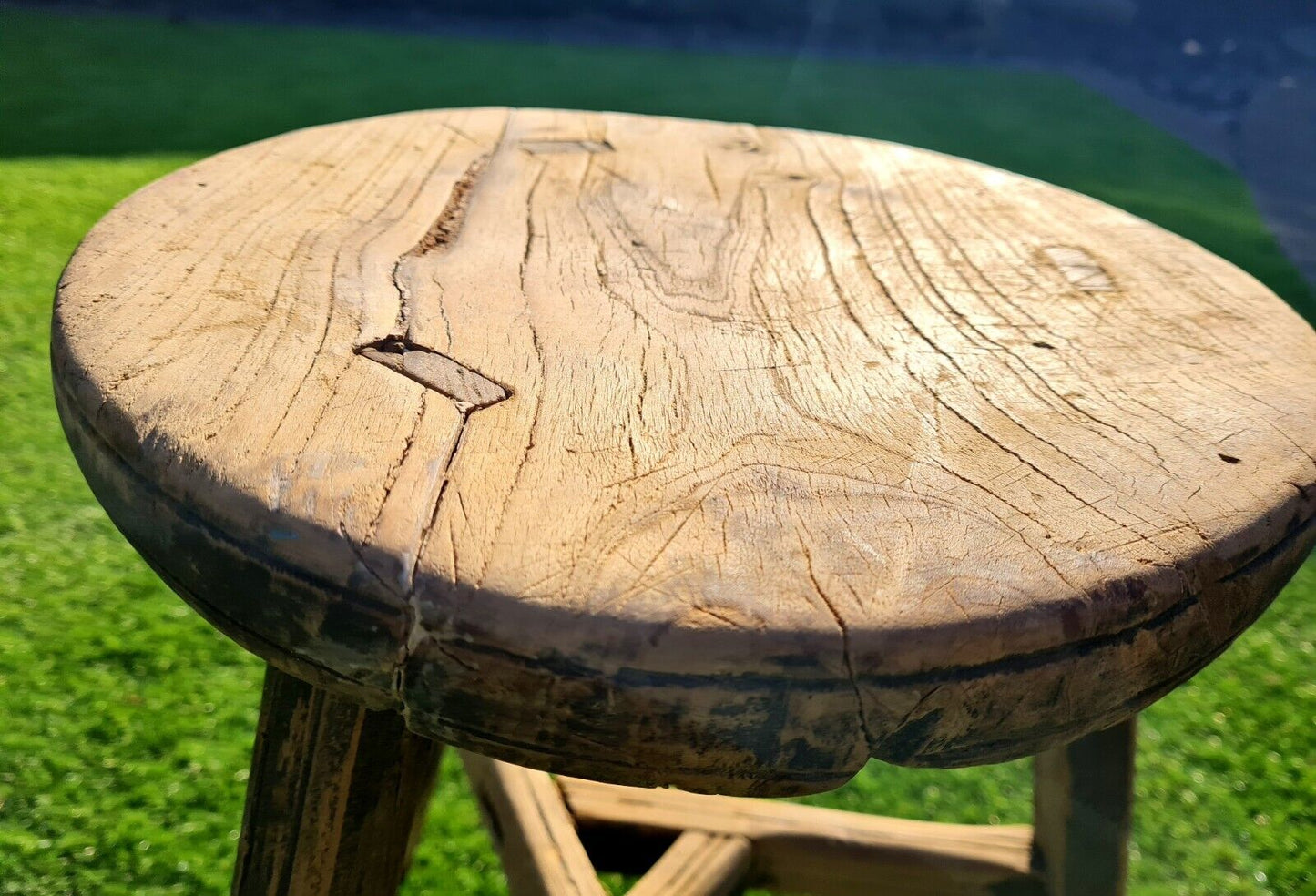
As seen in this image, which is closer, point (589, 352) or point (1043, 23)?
point (589, 352)

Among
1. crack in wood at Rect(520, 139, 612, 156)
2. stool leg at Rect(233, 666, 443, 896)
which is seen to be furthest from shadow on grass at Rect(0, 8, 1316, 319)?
stool leg at Rect(233, 666, 443, 896)

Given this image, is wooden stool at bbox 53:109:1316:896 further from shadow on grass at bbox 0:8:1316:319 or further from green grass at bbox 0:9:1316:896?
shadow on grass at bbox 0:8:1316:319

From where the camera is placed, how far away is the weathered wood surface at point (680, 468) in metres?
0.42

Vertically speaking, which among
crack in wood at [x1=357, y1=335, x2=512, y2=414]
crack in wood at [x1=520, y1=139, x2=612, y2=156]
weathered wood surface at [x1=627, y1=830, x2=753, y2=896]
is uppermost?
crack in wood at [x1=520, y1=139, x2=612, y2=156]

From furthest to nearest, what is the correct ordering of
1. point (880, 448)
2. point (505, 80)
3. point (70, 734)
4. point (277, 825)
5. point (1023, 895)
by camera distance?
point (505, 80)
point (70, 734)
point (1023, 895)
point (277, 825)
point (880, 448)

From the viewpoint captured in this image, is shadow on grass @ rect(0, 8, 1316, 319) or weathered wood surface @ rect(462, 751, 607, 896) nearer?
weathered wood surface @ rect(462, 751, 607, 896)

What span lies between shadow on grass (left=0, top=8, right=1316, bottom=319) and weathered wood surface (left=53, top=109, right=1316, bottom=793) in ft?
8.86

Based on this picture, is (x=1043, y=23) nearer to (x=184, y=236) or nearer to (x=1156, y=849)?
(x=1156, y=849)

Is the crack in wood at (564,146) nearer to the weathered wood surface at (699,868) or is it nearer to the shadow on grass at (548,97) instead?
the weathered wood surface at (699,868)

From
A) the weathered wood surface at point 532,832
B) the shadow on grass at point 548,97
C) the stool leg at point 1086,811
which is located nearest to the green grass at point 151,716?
the shadow on grass at point 548,97

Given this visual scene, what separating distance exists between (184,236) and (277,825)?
391 mm

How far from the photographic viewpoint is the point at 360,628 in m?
0.43

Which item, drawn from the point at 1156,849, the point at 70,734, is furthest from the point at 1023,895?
the point at 70,734

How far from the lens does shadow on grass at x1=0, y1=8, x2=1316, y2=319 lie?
3352 mm
